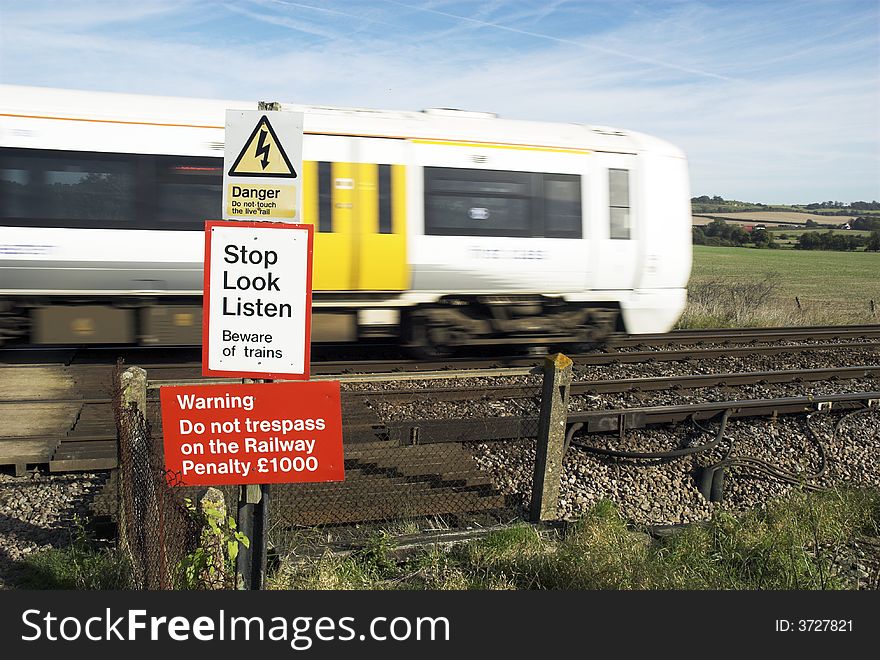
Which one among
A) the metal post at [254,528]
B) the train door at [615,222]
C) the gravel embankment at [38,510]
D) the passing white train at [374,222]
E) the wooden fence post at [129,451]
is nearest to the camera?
the metal post at [254,528]

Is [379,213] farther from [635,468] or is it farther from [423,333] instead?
[635,468]

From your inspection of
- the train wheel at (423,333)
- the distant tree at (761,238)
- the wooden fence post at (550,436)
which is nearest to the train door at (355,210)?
the train wheel at (423,333)

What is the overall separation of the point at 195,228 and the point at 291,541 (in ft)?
17.8

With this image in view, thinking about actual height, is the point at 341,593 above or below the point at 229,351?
below

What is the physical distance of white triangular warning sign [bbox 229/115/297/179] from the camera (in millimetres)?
3252

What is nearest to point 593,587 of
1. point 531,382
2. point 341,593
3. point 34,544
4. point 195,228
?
point 341,593

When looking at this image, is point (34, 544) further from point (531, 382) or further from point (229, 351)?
point (531, 382)

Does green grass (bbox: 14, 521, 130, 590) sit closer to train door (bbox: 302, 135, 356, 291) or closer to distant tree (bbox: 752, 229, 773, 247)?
train door (bbox: 302, 135, 356, 291)

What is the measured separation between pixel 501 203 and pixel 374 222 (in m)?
1.77

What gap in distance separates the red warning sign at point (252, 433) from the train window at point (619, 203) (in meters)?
8.34

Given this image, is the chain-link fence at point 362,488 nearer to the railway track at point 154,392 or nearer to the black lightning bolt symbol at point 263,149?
the railway track at point 154,392

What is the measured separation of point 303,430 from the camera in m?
3.30

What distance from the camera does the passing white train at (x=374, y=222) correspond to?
A: 9086 mm

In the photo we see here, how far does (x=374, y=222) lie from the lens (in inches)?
386
